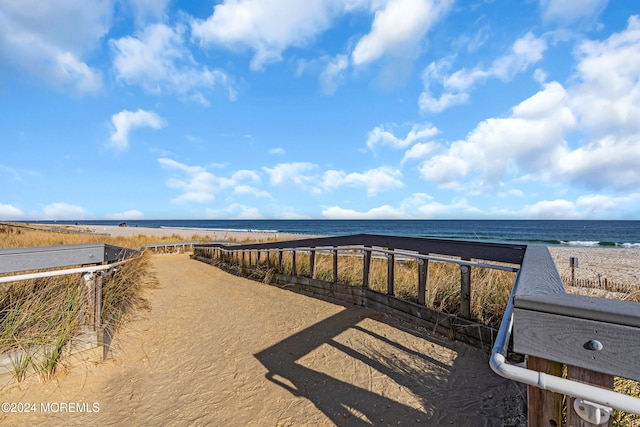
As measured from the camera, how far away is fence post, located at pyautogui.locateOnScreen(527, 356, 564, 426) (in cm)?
115

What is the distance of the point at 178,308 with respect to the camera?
5.77m

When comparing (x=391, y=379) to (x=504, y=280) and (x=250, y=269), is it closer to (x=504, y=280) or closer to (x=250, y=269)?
(x=504, y=280)

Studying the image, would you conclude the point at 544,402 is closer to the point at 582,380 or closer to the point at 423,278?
the point at 582,380

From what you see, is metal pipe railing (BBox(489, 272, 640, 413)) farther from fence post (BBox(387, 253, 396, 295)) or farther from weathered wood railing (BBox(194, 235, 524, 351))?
fence post (BBox(387, 253, 396, 295))

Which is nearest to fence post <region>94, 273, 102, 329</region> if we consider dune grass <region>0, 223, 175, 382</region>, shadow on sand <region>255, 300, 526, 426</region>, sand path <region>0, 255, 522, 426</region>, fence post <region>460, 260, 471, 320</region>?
dune grass <region>0, 223, 175, 382</region>

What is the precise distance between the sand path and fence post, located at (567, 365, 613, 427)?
171 cm

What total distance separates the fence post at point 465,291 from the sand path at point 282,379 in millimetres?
379

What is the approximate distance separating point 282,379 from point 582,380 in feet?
8.88

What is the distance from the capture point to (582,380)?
3.45 feet

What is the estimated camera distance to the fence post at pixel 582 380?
1.02 meters

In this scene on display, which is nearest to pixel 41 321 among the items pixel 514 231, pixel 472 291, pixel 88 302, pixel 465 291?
pixel 88 302

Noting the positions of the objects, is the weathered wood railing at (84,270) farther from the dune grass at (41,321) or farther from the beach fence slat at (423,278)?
the beach fence slat at (423,278)

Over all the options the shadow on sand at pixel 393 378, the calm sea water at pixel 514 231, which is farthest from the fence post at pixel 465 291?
the calm sea water at pixel 514 231

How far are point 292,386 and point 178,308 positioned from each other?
3444 mm
